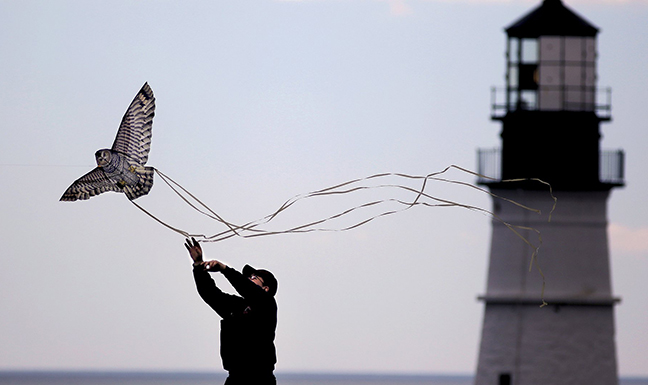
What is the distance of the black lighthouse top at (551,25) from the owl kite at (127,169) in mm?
17125

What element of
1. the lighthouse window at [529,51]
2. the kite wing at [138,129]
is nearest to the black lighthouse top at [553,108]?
the lighthouse window at [529,51]

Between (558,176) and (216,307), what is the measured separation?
1701 cm

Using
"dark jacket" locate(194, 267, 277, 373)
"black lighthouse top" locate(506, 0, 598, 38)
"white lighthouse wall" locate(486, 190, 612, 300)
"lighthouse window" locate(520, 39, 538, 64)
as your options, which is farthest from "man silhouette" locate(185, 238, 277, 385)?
"black lighthouse top" locate(506, 0, 598, 38)

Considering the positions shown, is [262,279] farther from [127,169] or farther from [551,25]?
[551,25]

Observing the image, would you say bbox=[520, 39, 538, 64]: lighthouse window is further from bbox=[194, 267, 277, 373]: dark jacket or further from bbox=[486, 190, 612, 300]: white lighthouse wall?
bbox=[194, 267, 277, 373]: dark jacket

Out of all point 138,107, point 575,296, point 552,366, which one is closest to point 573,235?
point 575,296

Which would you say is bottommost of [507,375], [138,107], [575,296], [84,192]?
[507,375]

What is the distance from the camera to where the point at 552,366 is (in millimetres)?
22719

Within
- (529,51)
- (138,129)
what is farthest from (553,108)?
(138,129)

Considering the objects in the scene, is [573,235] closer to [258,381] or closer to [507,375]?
[507,375]

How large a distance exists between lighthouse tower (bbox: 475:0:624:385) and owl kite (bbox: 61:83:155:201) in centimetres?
1603

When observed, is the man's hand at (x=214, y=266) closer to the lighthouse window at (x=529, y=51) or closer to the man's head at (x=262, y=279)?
the man's head at (x=262, y=279)

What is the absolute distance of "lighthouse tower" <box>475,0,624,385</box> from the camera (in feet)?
75.3

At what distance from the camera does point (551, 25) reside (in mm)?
23828
